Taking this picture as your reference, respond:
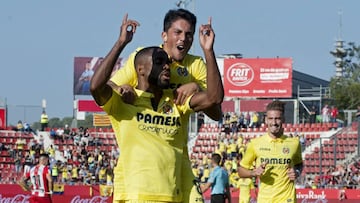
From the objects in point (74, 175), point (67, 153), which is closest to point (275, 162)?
point (74, 175)

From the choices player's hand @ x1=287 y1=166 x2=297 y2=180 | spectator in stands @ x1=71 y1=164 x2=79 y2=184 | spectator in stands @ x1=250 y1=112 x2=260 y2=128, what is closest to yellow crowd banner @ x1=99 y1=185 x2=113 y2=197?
spectator in stands @ x1=71 y1=164 x2=79 y2=184

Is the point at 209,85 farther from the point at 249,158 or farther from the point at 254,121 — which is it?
the point at 254,121

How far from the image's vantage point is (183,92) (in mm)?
7562

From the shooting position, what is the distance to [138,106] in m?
7.49

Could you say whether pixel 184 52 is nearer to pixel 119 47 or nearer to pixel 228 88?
pixel 119 47

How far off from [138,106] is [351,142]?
105 feet

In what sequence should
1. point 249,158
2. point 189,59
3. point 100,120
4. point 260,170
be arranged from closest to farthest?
point 189,59 → point 260,170 → point 249,158 → point 100,120

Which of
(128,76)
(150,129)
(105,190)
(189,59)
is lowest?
(105,190)

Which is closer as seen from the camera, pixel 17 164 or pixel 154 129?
pixel 154 129

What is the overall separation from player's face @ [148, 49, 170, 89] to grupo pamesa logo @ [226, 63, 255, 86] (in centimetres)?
4933

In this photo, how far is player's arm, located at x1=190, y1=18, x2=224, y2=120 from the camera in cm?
711

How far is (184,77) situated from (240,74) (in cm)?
4928

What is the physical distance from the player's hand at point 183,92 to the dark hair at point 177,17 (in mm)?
483

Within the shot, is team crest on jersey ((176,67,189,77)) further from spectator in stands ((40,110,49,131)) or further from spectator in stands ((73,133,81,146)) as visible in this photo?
spectator in stands ((40,110,49,131))
